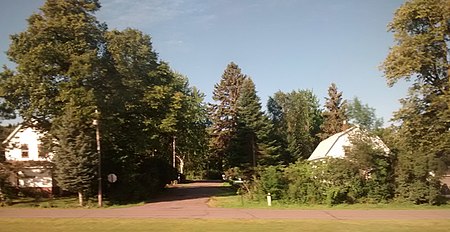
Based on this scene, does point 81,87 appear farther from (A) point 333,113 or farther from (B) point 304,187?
(A) point 333,113

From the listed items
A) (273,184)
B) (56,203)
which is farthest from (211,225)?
(56,203)

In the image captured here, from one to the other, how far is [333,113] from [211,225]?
62921 millimetres

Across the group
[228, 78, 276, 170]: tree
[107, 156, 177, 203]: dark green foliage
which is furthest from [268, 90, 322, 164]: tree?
[107, 156, 177, 203]: dark green foliage

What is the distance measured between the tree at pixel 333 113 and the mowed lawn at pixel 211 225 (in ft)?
187

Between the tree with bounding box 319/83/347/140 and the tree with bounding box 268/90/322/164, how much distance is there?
6.64 m

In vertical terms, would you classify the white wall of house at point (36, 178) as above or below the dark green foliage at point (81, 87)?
below

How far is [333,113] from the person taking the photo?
78625 millimetres

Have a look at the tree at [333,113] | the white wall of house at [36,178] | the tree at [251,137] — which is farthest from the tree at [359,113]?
the white wall of house at [36,178]

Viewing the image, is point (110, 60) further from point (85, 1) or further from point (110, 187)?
point (110, 187)

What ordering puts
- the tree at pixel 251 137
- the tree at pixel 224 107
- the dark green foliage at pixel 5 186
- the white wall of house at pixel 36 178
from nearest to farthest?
1. the dark green foliage at pixel 5 186
2. the white wall of house at pixel 36 178
3. the tree at pixel 251 137
4. the tree at pixel 224 107

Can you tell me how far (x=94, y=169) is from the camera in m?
31.5

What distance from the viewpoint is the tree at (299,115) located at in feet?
284

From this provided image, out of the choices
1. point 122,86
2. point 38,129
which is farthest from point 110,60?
point 38,129

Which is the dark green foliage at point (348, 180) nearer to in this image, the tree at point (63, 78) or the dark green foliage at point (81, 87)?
the dark green foliage at point (81, 87)
